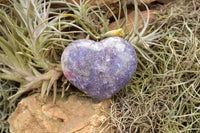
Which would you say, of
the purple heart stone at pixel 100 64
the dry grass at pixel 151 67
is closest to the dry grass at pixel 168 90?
the dry grass at pixel 151 67

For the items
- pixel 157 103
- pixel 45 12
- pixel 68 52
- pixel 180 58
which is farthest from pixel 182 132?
pixel 45 12

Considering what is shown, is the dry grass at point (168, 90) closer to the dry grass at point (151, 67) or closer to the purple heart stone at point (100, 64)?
the dry grass at point (151, 67)

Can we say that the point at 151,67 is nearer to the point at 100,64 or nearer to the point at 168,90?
the point at 168,90

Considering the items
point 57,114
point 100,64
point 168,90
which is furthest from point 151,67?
point 57,114

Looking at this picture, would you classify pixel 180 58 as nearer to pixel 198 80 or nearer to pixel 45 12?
pixel 198 80

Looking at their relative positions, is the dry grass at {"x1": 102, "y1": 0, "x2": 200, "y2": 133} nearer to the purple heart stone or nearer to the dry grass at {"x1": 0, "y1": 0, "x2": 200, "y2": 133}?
the dry grass at {"x1": 0, "y1": 0, "x2": 200, "y2": 133}

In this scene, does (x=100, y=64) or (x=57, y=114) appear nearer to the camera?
(x=100, y=64)

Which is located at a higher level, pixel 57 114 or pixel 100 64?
pixel 100 64
